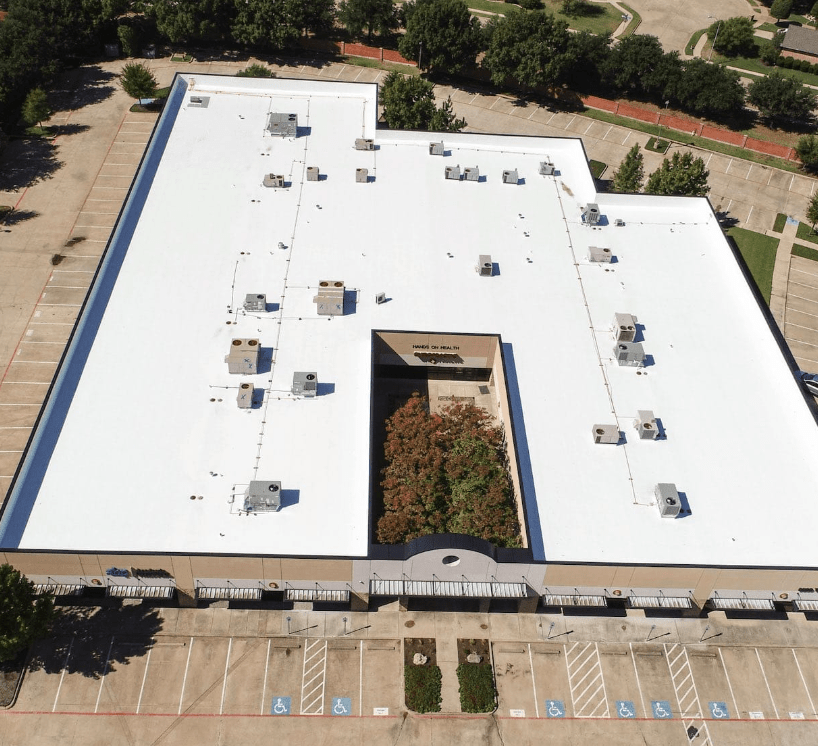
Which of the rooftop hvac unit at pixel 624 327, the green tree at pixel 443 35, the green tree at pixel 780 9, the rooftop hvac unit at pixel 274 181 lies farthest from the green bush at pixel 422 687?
the green tree at pixel 780 9

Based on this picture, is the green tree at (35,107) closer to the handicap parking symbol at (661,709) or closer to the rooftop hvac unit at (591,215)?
the rooftop hvac unit at (591,215)

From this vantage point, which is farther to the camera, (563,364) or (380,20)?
(380,20)

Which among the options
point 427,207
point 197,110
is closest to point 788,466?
point 427,207

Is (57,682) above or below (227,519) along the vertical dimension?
below

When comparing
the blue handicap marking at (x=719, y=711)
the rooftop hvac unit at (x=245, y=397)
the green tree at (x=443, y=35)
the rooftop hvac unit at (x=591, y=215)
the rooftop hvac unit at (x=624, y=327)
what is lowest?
the blue handicap marking at (x=719, y=711)

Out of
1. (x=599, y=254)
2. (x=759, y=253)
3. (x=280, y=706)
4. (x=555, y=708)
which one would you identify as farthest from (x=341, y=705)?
(x=759, y=253)

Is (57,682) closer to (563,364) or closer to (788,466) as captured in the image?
(563,364)
